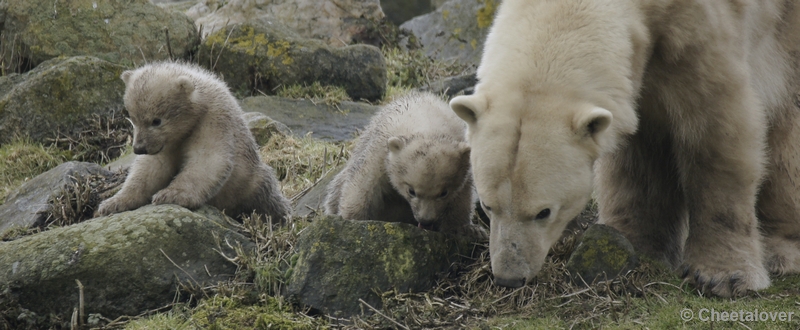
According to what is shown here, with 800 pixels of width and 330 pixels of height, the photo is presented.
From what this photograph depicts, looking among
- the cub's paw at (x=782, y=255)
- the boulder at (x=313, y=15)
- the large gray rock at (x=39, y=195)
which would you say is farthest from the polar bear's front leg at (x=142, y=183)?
the boulder at (x=313, y=15)

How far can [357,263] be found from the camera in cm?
469

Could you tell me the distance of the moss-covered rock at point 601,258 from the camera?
15.4ft

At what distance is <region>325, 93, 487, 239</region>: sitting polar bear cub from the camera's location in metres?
5.11

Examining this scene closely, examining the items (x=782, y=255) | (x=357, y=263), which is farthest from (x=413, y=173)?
(x=782, y=255)

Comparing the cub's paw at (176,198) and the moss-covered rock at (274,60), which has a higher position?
the cub's paw at (176,198)

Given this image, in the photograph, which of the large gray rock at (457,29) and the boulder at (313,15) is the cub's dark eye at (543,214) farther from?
the large gray rock at (457,29)

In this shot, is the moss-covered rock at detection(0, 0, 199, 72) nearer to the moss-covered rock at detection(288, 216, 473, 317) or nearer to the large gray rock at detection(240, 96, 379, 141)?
the large gray rock at detection(240, 96, 379, 141)

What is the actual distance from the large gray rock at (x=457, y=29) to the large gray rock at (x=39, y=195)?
750 centimetres

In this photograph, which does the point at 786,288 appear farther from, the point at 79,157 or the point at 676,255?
the point at 79,157

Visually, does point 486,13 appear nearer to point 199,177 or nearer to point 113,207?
point 199,177

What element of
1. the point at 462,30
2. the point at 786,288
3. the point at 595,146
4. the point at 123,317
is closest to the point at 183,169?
the point at 123,317

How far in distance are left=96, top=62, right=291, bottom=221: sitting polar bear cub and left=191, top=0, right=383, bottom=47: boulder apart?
20.6 feet

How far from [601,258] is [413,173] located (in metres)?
1.23

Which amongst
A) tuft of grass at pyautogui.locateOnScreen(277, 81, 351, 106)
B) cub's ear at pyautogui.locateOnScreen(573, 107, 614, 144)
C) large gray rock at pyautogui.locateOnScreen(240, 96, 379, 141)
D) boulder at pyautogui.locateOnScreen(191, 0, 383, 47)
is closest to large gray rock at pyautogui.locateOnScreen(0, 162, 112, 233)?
large gray rock at pyautogui.locateOnScreen(240, 96, 379, 141)
